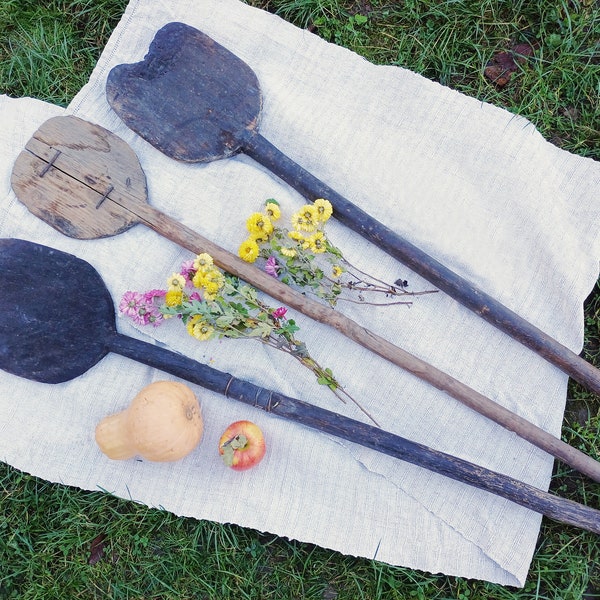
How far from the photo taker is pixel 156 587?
262 centimetres

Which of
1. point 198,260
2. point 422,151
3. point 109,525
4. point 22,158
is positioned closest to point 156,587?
point 109,525

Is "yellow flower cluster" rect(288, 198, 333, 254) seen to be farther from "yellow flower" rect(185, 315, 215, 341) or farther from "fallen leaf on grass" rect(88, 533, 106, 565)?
"fallen leaf on grass" rect(88, 533, 106, 565)

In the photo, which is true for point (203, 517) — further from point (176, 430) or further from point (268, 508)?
point (176, 430)

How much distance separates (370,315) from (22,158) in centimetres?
153

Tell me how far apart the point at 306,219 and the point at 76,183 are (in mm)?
934

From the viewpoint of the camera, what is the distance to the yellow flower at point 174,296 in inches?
95.7

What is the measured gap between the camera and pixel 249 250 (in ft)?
8.24

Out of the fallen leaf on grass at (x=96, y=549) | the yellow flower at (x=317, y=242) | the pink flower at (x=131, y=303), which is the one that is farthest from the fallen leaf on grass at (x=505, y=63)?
the fallen leaf on grass at (x=96, y=549)

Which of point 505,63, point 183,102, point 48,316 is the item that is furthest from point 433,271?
point 48,316

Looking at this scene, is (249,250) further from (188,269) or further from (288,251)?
(188,269)

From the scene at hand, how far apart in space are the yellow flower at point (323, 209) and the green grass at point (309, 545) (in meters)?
0.86

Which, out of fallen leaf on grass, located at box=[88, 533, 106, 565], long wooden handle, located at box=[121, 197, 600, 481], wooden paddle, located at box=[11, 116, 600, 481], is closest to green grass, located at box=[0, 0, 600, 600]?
fallen leaf on grass, located at box=[88, 533, 106, 565]

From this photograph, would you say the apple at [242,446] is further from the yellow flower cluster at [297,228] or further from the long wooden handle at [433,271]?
the long wooden handle at [433,271]

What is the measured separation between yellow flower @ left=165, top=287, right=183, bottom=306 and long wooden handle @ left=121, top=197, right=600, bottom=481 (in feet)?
0.69
